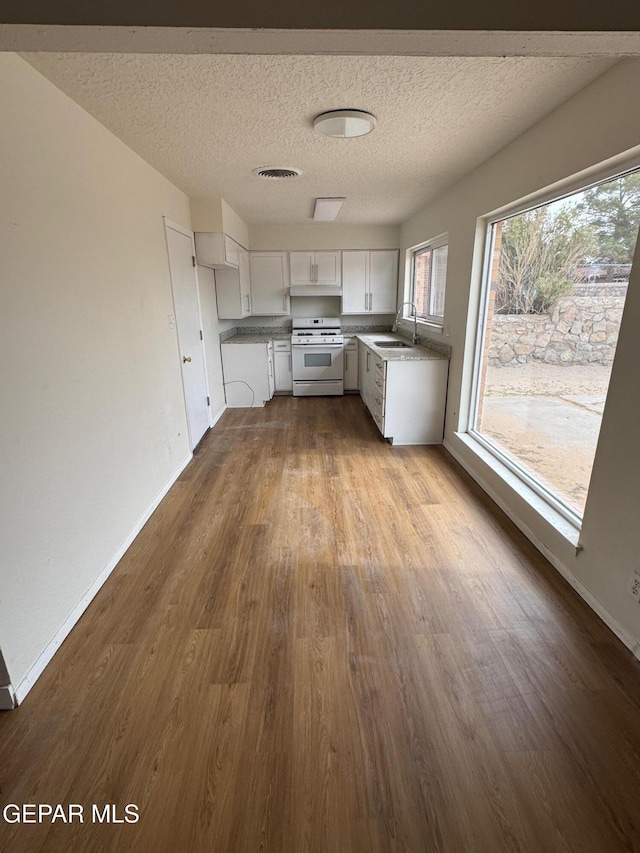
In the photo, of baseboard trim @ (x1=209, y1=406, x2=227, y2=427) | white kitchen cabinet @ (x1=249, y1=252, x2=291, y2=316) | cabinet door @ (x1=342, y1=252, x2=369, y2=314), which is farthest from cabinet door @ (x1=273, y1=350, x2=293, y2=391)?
cabinet door @ (x1=342, y1=252, x2=369, y2=314)

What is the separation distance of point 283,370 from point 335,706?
472cm

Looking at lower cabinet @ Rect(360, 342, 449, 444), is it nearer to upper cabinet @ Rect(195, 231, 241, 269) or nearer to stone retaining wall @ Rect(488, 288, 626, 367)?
stone retaining wall @ Rect(488, 288, 626, 367)

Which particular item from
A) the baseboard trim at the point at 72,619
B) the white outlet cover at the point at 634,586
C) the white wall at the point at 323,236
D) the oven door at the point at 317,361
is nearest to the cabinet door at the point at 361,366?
the oven door at the point at 317,361

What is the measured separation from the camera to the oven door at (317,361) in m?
5.56

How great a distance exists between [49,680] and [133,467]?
122 centimetres

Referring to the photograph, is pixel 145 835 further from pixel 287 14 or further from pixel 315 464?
pixel 315 464

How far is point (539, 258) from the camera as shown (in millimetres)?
2506

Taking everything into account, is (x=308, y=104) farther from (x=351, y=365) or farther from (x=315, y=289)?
(x=351, y=365)

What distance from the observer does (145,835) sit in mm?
1137

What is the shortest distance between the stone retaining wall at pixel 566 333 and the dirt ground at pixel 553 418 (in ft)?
0.20

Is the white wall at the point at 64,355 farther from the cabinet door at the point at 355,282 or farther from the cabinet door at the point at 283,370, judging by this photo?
the cabinet door at the point at 355,282

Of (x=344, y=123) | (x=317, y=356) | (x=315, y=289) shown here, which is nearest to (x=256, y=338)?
(x=317, y=356)

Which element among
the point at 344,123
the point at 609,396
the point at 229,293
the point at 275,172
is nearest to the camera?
the point at 609,396

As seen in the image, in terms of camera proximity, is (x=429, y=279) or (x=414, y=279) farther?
(x=414, y=279)
